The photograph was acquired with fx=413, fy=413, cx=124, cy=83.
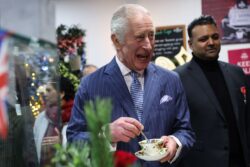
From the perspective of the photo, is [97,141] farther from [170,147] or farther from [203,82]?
[203,82]

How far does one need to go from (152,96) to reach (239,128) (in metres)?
0.86

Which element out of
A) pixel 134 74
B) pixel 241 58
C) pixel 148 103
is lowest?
pixel 241 58

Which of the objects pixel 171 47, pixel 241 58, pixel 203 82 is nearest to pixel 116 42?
pixel 203 82

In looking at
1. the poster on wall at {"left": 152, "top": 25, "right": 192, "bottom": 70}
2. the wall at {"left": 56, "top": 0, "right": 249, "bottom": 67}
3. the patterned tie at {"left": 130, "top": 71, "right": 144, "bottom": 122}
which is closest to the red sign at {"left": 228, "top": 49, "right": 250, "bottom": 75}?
the poster on wall at {"left": 152, "top": 25, "right": 192, "bottom": 70}

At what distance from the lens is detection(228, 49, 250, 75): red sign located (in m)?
4.83

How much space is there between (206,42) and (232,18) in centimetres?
272

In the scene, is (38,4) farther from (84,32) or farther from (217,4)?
(84,32)

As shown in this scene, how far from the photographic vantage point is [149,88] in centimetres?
172

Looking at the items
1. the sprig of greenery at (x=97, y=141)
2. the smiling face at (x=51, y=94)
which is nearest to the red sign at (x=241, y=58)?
the smiling face at (x=51, y=94)

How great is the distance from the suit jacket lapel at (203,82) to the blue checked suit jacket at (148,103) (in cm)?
61

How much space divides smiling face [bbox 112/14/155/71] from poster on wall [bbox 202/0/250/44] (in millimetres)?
3499

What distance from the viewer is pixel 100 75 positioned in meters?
1.80

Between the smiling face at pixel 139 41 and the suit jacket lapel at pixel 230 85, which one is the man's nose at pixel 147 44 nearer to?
the smiling face at pixel 139 41

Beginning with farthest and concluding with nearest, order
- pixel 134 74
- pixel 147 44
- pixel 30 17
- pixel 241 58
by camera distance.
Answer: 1. pixel 241 58
2. pixel 134 74
3. pixel 147 44
4. pixel 30 17
